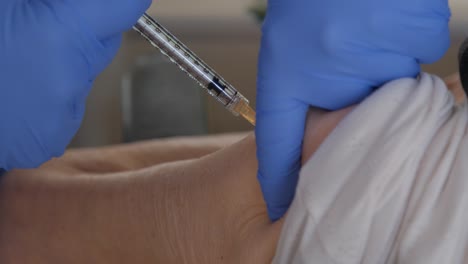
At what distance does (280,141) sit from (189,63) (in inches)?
10.5

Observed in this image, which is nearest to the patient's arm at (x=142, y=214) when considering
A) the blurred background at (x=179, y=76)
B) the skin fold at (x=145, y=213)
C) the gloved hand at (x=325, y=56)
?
the skin fold at (x=145, y=213)

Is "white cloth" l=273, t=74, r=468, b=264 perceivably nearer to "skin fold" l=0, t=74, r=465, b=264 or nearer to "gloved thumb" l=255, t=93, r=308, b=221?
"gloved thumb" l=255, t=93, r=308, b=221

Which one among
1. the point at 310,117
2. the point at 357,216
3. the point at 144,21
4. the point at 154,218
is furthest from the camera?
the point at 154,218

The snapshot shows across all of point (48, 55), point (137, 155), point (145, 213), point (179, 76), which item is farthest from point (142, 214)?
point (179, 76)

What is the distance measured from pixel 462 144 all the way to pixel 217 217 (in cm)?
45

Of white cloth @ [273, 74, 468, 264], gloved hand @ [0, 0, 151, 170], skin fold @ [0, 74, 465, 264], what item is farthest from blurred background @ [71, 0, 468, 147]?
white cloth @ [273, 74, 468, 264]

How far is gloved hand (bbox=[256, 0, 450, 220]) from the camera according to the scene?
652mm

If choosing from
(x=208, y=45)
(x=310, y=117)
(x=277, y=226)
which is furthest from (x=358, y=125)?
(x=208, y=45)

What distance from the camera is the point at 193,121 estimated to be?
178cm

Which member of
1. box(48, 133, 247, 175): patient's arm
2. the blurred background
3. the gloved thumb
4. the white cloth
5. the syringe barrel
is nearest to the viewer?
the white cloth

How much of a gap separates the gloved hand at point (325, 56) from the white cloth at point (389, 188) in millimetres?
52

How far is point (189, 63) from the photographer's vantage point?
0.91 meters

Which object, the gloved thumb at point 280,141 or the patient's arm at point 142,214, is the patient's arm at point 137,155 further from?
the gloved thumb at point 280,141

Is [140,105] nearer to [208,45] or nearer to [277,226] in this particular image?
[208,45]
